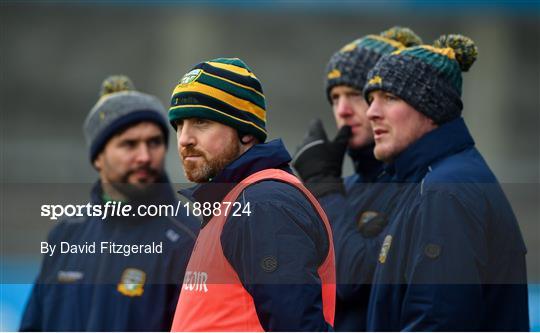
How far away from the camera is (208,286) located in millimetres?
2742

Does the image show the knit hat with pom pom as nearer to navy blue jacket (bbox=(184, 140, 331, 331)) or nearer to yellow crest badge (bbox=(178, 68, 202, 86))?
yellow crest badge (bbox=(178, 68, 202, 86))

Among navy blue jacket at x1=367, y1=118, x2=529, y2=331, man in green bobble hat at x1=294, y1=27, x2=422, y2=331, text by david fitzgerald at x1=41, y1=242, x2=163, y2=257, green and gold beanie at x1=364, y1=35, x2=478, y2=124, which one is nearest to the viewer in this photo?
navy blue jacket at x1=367, y1=118, x2=529, y2=331

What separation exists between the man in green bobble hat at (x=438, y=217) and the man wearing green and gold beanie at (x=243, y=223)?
0.45 m

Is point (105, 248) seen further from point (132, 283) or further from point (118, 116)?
point (118, 116)

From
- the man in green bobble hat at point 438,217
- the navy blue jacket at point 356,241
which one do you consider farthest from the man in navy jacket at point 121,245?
the man in green bobble hat at point 438,217

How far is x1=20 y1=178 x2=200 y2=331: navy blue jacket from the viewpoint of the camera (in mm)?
4062

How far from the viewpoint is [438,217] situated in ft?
10.7

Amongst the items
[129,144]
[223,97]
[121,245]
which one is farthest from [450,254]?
[129,144]

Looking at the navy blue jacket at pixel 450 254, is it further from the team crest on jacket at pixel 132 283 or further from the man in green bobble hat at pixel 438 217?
the team crest on jacket at pixel 132 283

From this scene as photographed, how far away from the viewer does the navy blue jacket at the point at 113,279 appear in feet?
13.3

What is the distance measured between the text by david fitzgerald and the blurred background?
9.01 metres

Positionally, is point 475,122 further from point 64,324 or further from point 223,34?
point 64,324

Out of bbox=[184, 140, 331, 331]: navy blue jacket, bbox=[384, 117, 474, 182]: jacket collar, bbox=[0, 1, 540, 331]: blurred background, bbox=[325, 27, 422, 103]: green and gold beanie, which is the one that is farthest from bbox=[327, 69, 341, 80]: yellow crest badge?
bbox=[0, 1, 540, 331]: blurred background

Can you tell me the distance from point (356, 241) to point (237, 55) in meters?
10.5
